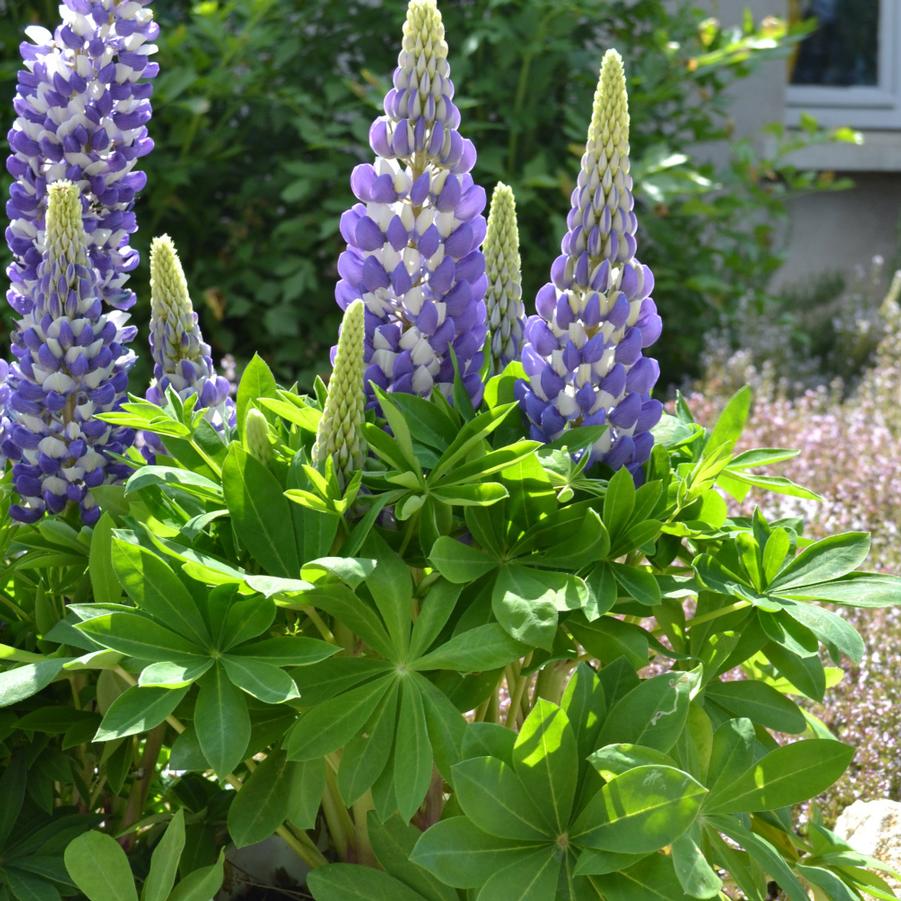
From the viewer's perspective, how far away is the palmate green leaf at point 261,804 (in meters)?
1.11

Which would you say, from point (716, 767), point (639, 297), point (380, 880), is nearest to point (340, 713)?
point (380, 880)

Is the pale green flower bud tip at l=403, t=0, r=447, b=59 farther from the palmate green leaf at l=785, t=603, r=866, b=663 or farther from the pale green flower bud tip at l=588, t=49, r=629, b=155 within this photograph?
the palmate green leaf at l=785, t=603, r=866, b=663

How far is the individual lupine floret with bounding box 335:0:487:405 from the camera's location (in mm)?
1151

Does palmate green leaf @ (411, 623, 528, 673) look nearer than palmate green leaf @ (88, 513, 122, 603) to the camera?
Yes

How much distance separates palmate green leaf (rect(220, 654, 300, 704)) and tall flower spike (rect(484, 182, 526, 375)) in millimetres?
470

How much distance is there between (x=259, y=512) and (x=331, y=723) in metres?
0.20

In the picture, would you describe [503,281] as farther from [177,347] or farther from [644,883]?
[644,883]

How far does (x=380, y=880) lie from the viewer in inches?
44.4

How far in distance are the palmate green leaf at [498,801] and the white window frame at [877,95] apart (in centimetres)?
654

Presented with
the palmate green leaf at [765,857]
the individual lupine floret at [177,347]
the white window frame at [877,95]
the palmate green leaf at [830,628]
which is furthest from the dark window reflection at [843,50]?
the palmate green leaf at [765,857]

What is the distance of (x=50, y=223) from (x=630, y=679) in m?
0.74

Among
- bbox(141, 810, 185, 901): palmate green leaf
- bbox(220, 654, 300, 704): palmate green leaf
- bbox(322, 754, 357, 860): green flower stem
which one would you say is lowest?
bbox(322, 754, 357, 860): green flower stem

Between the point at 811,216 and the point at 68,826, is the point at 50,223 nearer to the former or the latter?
the point at 68,826

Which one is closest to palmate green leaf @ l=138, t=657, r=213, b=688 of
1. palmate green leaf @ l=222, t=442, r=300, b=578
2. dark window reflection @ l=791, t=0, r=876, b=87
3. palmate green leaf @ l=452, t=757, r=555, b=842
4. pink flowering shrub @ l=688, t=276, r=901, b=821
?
palmate green leaf @ l=222, t=442, r=300, b=578
